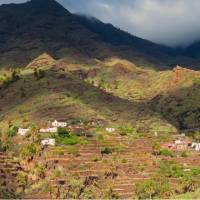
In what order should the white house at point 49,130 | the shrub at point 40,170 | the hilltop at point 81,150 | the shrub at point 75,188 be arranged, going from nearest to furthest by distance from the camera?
the shrub at point 75,188 < the hilltop at point 81,150 < the shrub at point 40,170 < the white house at point 49,130

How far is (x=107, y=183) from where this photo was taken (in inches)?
4200

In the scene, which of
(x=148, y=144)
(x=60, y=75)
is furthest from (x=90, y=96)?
(x=148, y=144)

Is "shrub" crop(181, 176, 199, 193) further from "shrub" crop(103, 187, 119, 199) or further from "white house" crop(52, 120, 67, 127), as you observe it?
"white house" crop(52, 120, 67, 127)

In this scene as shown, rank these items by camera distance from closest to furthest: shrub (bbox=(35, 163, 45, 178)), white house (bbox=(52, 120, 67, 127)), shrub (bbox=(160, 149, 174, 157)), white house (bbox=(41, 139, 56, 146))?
shrub (bbox=(35, 163, 45, 178))
white house (bbox=(41, 139, 56, 146))
shrub (bbox=(160, 149, 174, 157))
white house (bbox=(52, 120, 67, 127))

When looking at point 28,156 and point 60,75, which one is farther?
point 60,75

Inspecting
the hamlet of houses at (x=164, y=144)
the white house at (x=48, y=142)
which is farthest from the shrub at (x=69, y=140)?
the hamlet of houses at (x=164, y=144)

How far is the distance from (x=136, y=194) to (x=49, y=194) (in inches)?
526

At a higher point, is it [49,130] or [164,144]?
[49,130]

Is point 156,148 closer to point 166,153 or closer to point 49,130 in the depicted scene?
point 166,153

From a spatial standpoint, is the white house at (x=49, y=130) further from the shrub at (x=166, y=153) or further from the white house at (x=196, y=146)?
the white house at (x=196, y=146)

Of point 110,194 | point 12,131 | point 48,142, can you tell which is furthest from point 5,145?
point 110,194

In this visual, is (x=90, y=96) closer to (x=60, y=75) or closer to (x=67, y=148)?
(x=60, y=75)

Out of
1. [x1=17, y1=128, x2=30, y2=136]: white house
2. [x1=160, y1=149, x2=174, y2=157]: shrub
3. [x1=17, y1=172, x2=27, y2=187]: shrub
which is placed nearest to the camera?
[x1=17, y1=172, x2=27, y2=187]: shrub

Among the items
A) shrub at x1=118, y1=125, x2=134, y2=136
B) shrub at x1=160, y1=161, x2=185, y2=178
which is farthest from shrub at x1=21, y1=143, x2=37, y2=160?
shrub at x1=118, y1=125, x2=134, y2=136
